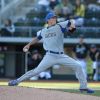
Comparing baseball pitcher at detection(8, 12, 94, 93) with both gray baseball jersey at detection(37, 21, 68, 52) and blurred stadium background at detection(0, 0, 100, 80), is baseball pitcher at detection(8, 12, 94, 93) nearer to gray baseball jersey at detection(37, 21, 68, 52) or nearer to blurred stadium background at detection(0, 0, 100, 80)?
gray baseball jersey at detection(37, 21, 68, 52)

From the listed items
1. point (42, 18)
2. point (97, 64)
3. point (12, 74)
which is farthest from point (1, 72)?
point (97, 64)

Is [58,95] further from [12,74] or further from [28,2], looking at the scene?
[28,2]

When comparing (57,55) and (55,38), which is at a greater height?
(55,38)

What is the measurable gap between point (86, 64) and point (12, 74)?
363cm

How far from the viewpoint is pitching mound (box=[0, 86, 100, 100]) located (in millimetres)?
9727

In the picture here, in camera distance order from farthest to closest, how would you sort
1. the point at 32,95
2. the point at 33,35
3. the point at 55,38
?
the point at 33,35, the point at 55,38, the point at 32,95

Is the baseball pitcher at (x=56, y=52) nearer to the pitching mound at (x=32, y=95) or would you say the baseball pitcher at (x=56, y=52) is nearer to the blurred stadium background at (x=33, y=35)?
the pitching mound at (x=32, y=95)

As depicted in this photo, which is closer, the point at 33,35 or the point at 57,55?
the point at 57,55

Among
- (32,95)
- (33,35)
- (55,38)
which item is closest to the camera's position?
(32,95)

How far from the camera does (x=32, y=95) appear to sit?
32.9 ft

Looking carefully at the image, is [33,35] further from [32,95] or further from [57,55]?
[32,95]

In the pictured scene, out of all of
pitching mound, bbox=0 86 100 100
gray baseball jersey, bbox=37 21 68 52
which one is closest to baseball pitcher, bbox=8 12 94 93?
gray baseball jersey, bbox=37 21 68 52

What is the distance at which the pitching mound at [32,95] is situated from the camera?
383 inches

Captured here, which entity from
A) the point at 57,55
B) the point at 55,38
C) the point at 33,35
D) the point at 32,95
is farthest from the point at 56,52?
the point at 33,35
